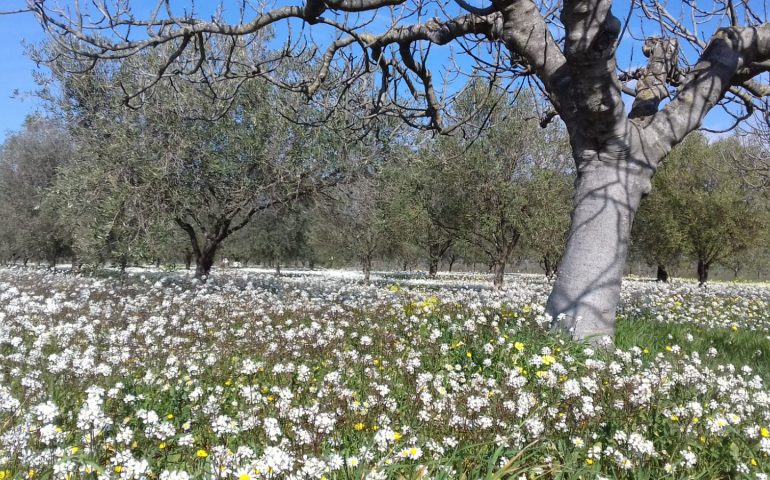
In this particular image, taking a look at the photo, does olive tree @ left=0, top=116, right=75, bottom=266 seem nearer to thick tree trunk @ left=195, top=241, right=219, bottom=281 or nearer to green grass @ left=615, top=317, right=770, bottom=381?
thick tree trunk @ left=195, top=241, right=219, bottom=281

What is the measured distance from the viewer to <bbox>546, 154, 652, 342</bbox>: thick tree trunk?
628 centimetres

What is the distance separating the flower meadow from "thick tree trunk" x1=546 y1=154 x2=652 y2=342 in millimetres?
439

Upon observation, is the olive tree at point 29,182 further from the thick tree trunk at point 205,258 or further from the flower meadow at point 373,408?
the flower meadow at point 373,408

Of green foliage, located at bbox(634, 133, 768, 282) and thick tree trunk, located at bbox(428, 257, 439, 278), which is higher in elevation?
green foliage, located at bbox(634, 133, 768, 282)

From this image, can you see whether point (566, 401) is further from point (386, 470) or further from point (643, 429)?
point (386, 470)

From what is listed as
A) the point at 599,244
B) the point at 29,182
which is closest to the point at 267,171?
the point at 599,244

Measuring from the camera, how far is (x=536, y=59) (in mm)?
6473

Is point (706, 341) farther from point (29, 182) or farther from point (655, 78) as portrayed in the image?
point (29, 182)

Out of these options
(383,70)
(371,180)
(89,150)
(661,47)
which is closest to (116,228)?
(89,150)

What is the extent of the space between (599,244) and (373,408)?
4.09 m

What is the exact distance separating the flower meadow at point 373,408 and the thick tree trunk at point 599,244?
0.44 metres

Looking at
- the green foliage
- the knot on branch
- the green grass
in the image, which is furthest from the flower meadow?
the green foliage

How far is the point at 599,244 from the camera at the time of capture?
6.37 m

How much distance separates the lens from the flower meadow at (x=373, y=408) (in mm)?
2707
